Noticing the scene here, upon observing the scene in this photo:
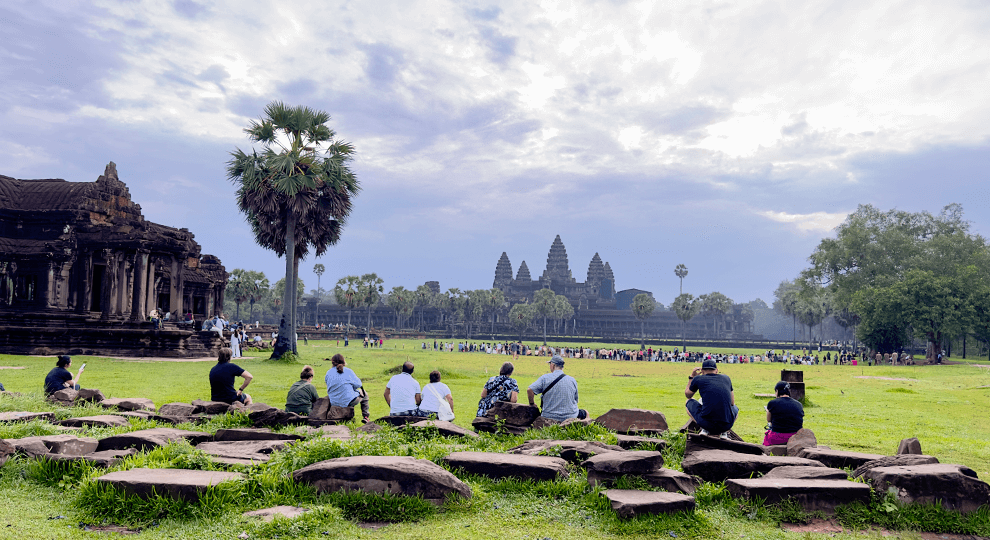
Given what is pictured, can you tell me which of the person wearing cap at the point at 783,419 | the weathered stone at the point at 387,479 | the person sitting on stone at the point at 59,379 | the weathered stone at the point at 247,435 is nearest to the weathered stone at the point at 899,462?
the person wearing cap at the point at 783,419

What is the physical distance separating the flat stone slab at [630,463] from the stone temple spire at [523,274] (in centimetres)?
16106

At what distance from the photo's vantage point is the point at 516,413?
8.49 m

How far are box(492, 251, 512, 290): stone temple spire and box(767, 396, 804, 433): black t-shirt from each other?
154 meters

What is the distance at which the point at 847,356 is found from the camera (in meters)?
52.7

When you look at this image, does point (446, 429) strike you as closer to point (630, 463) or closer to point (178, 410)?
point (630, 463)

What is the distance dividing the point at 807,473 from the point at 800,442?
1.82 metres

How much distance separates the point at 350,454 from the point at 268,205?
22.6m

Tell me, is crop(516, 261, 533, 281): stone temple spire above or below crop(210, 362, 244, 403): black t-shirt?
above

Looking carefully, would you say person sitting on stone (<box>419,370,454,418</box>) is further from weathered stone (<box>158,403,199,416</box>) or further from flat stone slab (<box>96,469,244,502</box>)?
flat stone slab (<box>96,469,244,502</box>)

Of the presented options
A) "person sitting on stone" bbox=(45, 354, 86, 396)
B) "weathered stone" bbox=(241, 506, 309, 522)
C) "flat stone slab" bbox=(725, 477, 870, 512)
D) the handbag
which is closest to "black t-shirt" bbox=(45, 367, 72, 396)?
"person sitting on stone" bbox=(45, 354, 86, 396)

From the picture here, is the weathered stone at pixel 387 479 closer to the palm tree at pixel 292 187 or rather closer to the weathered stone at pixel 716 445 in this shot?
the weathered stone at pixel 716 445

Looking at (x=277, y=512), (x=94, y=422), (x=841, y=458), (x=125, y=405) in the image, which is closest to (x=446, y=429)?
(x=277, y=512)

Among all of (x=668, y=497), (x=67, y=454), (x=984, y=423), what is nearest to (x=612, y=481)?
(x=668, y=497)

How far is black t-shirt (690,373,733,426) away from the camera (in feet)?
25.8
